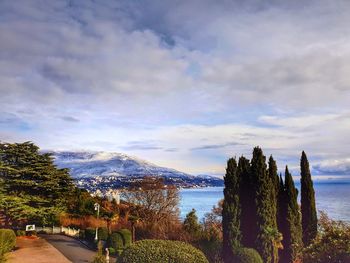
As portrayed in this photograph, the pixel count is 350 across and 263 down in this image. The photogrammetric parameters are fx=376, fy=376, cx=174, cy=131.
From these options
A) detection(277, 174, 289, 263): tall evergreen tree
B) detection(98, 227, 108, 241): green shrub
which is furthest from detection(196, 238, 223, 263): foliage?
detection(98, 227, 108, 241): green shrub

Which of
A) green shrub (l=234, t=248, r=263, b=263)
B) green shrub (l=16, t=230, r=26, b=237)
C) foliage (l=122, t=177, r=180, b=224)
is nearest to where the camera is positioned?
green shrub (l=234, t=248, r=263, b=263)

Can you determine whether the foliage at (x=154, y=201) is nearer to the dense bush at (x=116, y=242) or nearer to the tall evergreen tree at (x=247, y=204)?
the dense bush at (x=116, y=242)

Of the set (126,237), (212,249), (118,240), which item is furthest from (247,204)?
(118,240)

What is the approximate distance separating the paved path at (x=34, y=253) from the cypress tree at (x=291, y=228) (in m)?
15.3

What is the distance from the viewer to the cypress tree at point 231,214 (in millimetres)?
22656

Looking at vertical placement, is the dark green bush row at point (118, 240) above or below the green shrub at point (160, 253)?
below

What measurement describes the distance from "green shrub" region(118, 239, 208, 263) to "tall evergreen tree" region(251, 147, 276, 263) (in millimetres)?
9953

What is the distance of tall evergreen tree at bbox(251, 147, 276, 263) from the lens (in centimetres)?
2338

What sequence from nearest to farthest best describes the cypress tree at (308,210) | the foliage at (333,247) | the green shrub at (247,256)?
the foliage at (333,247)
the green shrub at (247,256)
the cypress tree at (308,210)

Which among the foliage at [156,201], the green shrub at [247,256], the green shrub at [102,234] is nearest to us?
the green shrub at [247,256]

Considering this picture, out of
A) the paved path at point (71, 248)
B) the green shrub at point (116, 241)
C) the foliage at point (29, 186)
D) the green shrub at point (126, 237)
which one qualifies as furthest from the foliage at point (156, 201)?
the green shrub at point (116, 241)

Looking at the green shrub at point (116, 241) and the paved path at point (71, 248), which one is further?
the green shrub at point (116, 241)

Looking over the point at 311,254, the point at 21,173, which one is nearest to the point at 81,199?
the point at 21,173

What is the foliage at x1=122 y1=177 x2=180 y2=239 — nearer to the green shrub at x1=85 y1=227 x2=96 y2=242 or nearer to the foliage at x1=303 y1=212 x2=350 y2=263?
the green shrub at x1=85 y1=227 x2=96 y2=242
